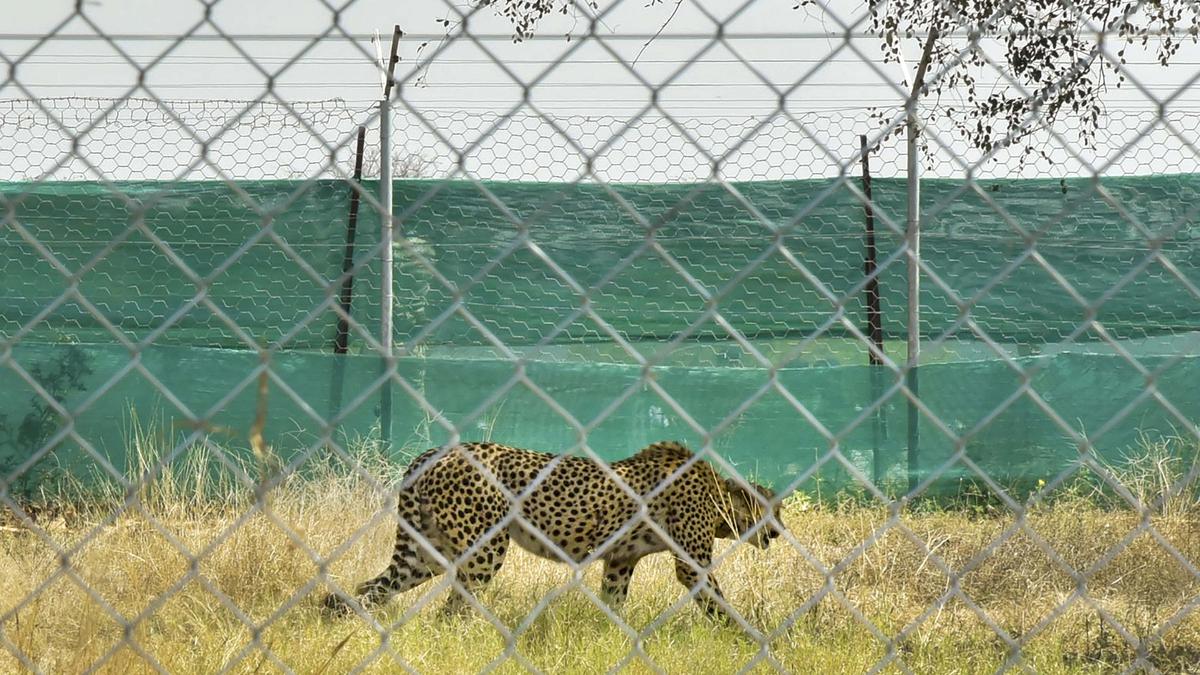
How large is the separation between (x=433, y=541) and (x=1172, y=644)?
8.86 feet

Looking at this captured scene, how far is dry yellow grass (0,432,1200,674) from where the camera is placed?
3.61 meters

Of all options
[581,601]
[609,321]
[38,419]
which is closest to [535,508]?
[581,601]

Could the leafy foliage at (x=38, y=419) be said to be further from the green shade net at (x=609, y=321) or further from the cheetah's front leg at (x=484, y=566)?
the cheetah's front leg at (x=484, y=566)

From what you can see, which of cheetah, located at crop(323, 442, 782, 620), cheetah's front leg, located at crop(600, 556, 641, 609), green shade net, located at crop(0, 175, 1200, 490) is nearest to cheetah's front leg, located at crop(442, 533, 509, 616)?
cheetah, located at crop(323, 442, 782, 620)

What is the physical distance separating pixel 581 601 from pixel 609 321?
10.4 feet

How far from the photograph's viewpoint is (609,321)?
7516 millimetres

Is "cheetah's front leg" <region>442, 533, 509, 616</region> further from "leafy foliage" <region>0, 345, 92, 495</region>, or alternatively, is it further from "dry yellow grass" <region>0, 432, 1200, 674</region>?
"leafy foliage" <region>0, 345, 92, 495</region>

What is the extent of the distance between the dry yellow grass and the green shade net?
1073 millimetres

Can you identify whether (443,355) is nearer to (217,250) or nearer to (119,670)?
(217,250)

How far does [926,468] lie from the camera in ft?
25.4

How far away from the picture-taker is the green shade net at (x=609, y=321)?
289 inches

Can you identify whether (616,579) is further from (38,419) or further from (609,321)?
(38,419)

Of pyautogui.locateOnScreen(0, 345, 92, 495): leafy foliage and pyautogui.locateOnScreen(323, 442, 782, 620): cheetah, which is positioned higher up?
pyautogui.locateOnScreen(323, 442, 782, 620): cheetah

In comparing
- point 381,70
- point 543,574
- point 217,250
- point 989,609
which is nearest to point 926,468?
point 989,609
